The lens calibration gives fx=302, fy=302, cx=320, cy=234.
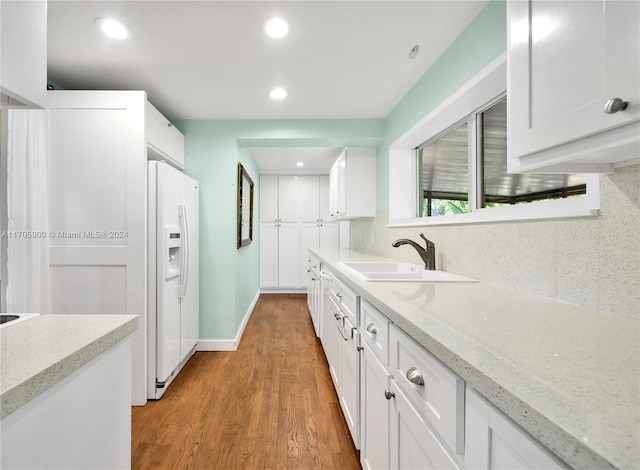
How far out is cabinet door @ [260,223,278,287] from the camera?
5805 mm

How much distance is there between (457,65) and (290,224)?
173 inches

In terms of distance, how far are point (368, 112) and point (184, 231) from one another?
199 centimetres

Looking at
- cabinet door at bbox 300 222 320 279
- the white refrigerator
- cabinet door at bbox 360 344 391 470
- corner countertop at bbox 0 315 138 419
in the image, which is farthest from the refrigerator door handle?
cabinet door at bbox 300 222 320 279

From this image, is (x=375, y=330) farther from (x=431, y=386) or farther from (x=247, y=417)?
(x=247, y=417)

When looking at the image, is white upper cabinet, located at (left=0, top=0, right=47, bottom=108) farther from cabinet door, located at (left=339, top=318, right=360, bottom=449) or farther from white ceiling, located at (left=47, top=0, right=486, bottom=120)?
cabinet door, located at (left=339, top=318, right=360, bottom=449)

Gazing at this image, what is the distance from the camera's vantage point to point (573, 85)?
68 centimetres

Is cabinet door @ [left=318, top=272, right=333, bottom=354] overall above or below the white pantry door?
below

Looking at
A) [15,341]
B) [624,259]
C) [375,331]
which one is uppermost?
[624,259]

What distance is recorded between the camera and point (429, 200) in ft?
8.49

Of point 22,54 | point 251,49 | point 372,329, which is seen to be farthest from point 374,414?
point 251,49

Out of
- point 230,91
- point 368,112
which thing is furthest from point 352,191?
point 230,91

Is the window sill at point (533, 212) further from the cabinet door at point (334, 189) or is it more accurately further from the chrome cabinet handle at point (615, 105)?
the cabinet door at point (334, 189)

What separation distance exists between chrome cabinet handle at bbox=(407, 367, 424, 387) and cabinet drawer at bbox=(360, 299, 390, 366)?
8.6 inches

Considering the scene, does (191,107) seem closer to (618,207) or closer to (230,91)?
(230,91)
